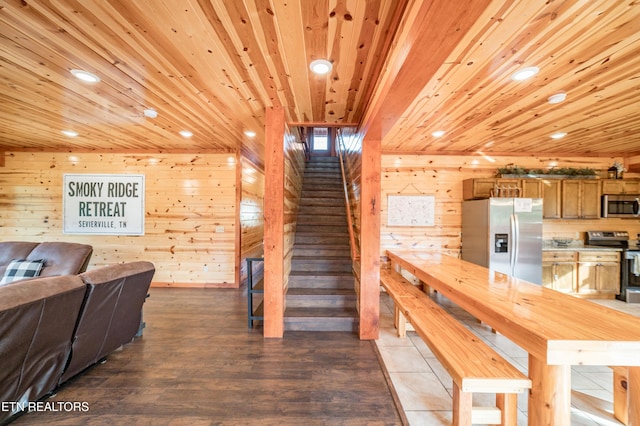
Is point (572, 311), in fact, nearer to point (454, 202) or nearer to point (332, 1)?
point (332, 1)

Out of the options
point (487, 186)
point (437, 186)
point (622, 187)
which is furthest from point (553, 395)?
point (622, 187)

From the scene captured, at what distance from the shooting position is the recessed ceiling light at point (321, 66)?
200 centimetres

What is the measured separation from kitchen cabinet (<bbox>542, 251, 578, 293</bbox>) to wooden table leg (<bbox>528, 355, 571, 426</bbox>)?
393cm

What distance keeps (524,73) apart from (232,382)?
11.8 ft

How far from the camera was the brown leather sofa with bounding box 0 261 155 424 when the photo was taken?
1.64 meters

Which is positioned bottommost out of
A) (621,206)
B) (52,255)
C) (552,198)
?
(52,255)

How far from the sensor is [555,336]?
3.83 feet

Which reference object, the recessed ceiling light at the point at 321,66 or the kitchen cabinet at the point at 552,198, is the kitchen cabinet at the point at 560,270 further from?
the recessed ceiling light at the point at 321,66

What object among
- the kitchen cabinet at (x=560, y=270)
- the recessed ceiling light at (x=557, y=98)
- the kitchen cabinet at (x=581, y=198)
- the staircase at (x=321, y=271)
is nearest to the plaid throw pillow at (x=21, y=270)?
the staircase at (x=321, y=271)

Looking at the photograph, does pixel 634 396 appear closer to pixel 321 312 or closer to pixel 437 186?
pixel 321 312

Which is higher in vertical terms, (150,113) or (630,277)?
(150,113)

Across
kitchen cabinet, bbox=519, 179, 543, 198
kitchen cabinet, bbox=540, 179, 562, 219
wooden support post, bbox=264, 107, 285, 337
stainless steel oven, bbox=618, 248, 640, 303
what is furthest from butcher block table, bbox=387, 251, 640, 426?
stainless steel oven, bbox=618, 248, 640, 303

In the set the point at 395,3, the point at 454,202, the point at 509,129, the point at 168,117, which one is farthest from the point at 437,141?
the point at 168,117

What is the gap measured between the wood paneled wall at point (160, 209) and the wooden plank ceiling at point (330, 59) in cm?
130
